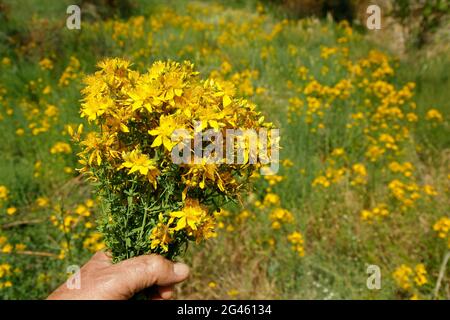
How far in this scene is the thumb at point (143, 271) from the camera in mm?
1479

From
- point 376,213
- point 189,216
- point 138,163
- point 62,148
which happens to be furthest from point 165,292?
point 62,148

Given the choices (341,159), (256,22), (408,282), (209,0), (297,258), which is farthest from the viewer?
(209,0)

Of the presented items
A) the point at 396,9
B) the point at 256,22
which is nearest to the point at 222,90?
the point at 256,22

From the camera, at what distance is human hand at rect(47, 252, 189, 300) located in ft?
4.86

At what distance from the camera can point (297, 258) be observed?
312 centimetres

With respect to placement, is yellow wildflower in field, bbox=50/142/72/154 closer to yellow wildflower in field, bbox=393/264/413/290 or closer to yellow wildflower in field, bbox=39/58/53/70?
yellow wildflower in field, bbox=39/58/53/70

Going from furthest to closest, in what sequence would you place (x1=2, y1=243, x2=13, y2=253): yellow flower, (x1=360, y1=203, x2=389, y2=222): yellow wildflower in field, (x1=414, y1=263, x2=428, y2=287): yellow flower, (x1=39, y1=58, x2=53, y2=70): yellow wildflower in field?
(x1=39, y1=58, x2=53, y2=70): yellow wildflower in field
(x1=360, y1=203, x2=389, y2=222): yellow wildflower in field
(x1=2, y1=243, x2=13, y2=253): yellow flower
(x1=414, y1=263, x2=428, y2=287): yellow flower

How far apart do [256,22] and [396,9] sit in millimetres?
2370

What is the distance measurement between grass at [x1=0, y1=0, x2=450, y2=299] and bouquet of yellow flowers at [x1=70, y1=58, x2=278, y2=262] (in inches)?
9.9

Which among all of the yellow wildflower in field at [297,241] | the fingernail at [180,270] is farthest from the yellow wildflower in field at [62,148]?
the fingernail at [180,270]

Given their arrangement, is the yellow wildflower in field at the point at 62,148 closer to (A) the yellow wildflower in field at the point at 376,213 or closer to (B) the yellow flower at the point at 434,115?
(A) the yellow wildflower in field at the point at 376,213

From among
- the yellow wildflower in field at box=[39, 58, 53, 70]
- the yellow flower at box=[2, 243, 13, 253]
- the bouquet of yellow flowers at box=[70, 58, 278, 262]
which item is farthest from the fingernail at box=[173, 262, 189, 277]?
the yellow wildflower in field at box=[39, 58, 53, 70]
